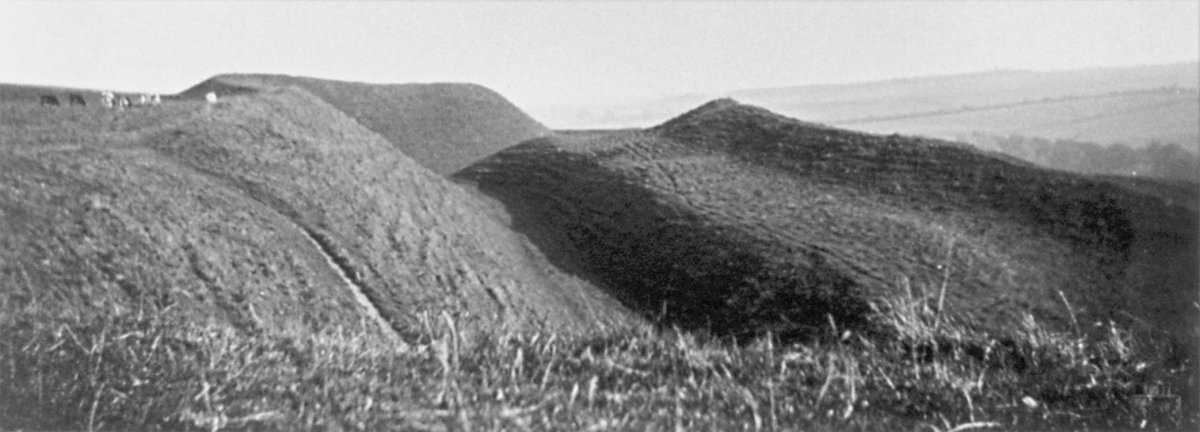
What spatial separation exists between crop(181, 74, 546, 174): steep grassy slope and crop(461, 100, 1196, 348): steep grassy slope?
37.0 feet

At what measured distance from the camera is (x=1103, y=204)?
20734mm

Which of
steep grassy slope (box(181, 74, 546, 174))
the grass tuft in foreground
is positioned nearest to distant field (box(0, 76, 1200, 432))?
the grass tuft in foreground

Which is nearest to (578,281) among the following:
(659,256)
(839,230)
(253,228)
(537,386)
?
(659,256)

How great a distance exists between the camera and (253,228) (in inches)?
653

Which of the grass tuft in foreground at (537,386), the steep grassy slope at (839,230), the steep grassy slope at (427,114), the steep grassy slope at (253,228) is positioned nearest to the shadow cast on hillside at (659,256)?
the steep grassy slope at (839,230)

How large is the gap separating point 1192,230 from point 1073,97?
3051cm

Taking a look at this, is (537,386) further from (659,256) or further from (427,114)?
(427,114)

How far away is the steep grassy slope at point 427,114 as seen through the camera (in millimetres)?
38094

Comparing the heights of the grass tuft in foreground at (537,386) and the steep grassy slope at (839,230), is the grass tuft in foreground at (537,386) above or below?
above

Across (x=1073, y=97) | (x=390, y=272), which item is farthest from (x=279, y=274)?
(x=1073, y=97)

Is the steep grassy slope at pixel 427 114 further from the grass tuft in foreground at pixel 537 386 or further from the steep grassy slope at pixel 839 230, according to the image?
the grass tuft in foreground at pixel 537 386

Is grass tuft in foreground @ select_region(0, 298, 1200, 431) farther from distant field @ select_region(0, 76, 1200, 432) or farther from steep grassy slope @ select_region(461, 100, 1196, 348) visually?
steep grassy slope @ select_region(461, 100, 1196, 348)

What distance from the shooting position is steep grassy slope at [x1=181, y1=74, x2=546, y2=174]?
3809cm

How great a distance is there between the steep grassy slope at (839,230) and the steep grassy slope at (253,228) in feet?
5.54
